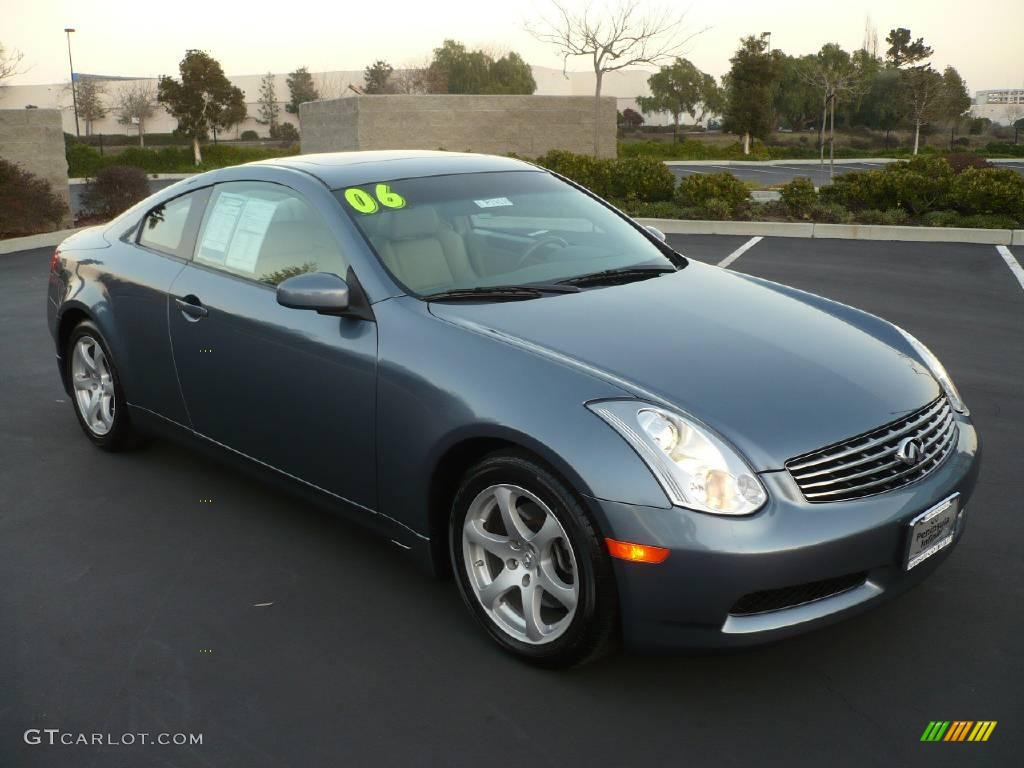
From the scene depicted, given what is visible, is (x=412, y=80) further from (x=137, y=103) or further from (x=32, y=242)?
(x=32, y=242)

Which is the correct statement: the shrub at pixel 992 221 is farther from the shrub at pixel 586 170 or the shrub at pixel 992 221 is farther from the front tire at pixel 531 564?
the front tire at pixel 531 564

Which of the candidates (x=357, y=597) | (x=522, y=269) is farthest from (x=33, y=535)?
(x=522, y=269)

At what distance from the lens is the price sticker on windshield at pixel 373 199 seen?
414 centimetres

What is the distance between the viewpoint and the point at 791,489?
2.96 metres

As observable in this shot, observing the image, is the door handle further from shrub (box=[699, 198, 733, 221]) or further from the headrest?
shrub (box=[699, 198, 733, 221])

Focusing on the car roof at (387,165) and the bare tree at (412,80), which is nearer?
the car roof at (387,165)

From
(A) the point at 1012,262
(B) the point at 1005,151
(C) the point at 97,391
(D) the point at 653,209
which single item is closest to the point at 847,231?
(A) the point at 1012,262

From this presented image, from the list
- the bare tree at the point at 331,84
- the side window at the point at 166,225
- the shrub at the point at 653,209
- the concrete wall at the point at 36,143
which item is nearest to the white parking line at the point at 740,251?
the shrub at the point at 653,209

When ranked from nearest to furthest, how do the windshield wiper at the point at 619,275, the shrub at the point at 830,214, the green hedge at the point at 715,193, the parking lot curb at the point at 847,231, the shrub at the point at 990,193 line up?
the windshield wiper at the point at 619,275 → the parking lot curb at the point at 847,231 → the shrub at the point at 990,193 → the shrub at the point at 830,214 → the green hedge at the point at 715,193

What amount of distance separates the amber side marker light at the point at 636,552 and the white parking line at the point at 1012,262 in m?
9.03

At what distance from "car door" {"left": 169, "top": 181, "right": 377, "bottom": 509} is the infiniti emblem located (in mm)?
1757

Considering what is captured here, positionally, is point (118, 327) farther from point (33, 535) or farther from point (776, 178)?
point (776, 178)

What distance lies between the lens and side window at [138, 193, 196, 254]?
4926mm

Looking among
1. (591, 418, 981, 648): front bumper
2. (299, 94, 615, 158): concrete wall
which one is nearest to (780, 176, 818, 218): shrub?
(299, 94, 615, 158): concrete wall
